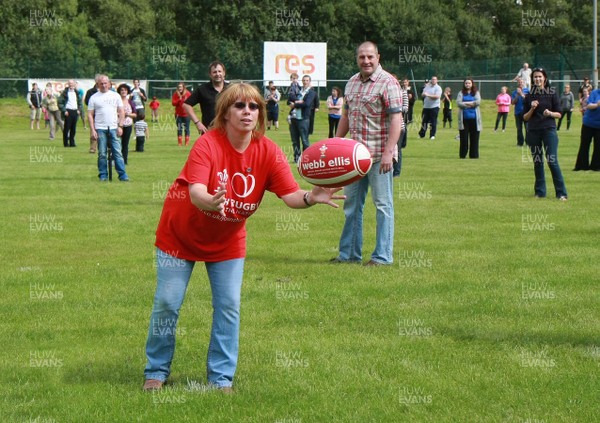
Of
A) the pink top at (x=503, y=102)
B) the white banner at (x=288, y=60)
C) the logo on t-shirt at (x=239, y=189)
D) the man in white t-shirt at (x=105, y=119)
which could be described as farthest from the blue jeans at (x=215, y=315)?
the white banner at (x=288, y=60)

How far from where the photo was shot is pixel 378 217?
35.8ft

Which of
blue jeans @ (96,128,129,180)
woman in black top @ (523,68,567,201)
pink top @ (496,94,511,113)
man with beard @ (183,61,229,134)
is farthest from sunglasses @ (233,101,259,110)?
pink top @ (496,94,511,113)

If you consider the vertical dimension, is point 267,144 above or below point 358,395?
above

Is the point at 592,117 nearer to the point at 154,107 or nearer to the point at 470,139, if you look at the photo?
the point at 470,139

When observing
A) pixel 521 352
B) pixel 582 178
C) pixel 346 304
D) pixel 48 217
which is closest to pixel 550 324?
pixel 521 352

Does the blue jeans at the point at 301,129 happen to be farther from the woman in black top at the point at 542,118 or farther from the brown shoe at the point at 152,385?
the brown shoe at the point at 152,385

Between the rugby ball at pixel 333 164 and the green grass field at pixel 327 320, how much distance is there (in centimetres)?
135

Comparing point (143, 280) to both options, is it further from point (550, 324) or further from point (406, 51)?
point (406, 51)

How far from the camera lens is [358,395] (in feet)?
20.5

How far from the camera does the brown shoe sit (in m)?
6.27

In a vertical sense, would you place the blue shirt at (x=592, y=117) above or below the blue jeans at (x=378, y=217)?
above

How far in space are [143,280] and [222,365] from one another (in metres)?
3.89

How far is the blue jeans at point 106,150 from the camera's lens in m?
20.3

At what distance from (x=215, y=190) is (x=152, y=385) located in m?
1.35
